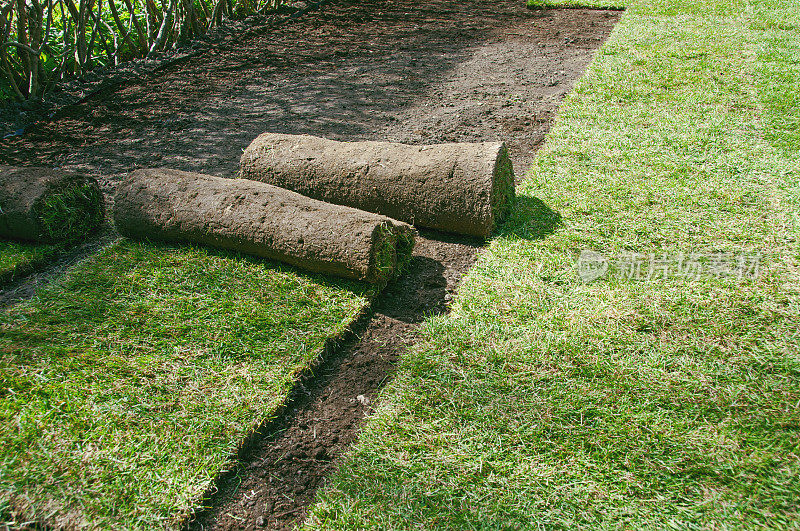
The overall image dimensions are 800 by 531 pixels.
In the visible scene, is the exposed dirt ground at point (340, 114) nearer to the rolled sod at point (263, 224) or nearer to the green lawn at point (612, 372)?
the green lawn at point (612, 372)

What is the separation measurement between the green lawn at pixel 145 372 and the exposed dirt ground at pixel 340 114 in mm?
176

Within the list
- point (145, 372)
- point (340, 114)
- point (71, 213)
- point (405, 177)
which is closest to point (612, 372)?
point (405, 177)

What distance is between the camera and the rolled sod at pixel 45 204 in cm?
372

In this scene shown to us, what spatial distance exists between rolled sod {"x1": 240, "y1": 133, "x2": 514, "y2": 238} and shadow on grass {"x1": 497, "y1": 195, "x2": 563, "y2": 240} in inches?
3.5

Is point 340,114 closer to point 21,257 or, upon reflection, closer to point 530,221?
point 530,221

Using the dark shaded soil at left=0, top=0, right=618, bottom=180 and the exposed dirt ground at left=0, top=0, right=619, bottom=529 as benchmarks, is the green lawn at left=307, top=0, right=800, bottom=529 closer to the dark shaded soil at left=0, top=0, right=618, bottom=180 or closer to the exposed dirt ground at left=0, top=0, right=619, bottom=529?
the exposed dirt ground at left=0, top=0, right=619, bottom=529

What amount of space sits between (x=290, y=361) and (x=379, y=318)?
62 centimetres

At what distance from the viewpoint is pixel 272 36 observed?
355 inches

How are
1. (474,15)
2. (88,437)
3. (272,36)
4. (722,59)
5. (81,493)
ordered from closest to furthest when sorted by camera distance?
(81,493) < (88,437) < (722,59) < (272,36) < (474,15)

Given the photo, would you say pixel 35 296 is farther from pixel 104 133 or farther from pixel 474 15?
pixel 474 15

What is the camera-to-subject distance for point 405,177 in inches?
148

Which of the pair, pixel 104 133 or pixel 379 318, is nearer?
pixel 379 318

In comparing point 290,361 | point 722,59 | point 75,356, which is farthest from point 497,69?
point 75,356

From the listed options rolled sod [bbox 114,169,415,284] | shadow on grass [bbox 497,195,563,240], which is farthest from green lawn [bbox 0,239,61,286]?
shadow on grass [bbox 497,195,563,240]
